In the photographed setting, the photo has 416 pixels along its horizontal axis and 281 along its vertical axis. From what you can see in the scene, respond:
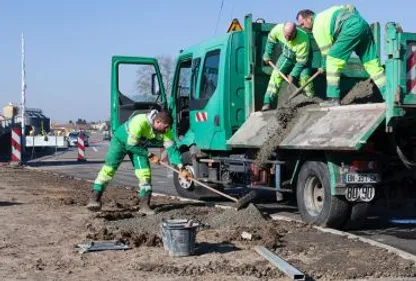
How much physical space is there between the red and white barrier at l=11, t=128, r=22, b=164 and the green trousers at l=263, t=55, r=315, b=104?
14.1 m

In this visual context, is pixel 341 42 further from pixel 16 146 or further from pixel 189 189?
pixel 16 146

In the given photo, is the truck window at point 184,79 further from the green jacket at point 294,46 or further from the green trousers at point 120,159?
the green trousers at point 120,159

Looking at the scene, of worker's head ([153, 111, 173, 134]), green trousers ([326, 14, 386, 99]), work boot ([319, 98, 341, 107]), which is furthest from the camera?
worker's head ([153, 111, 173, 134])

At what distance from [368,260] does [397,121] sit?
1.77 m

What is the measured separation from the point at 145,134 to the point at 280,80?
2.29 meters

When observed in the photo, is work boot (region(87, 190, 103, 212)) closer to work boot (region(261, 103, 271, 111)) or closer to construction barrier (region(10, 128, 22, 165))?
work boot (region(261, 103, 271, 111))

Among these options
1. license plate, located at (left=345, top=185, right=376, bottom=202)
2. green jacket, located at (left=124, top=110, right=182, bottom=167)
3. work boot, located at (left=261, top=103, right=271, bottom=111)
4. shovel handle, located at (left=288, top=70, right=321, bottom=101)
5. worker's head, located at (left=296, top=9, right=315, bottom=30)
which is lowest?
license plate, located at (left=345, top=185, right=376, bottom=202)

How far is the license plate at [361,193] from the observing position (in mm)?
7461

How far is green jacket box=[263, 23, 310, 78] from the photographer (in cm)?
978

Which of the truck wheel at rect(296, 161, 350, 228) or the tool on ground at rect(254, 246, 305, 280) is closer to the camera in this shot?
the tool on ground at rect(254, 246, 305, 280)

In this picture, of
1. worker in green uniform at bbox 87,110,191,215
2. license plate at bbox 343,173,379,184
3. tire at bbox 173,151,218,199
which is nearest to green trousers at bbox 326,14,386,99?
license plate at bbox 343,173,379,184

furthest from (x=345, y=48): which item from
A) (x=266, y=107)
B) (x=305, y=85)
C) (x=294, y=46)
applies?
(x=266, y=107)

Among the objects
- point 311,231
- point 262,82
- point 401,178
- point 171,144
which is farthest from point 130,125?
point 401,178

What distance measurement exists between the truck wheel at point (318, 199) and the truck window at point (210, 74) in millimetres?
3018
